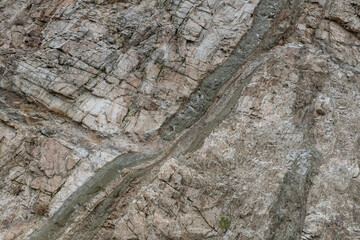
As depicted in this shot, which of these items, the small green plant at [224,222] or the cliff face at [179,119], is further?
the cliff face at [179,119]

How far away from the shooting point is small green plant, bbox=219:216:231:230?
11727mm

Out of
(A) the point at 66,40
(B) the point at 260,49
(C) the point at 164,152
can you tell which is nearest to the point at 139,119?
(C) the point at 164,152

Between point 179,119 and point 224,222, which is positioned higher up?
point 179,119

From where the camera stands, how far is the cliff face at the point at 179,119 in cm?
1197

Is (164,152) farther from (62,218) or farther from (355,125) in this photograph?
(355,125)

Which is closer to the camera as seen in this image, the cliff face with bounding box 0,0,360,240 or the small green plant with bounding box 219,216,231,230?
the small green plant with bounding box 219,216,231,230

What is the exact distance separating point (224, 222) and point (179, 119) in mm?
5007

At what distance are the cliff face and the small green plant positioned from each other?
0.37 feet

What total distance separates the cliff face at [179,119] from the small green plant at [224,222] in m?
0.11

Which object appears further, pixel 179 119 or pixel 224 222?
pixel 179 119

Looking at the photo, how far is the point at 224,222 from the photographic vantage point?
1179cm

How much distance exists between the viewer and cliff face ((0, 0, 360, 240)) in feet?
39.3

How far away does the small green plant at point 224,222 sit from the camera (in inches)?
462

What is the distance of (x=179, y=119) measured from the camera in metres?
15.0
